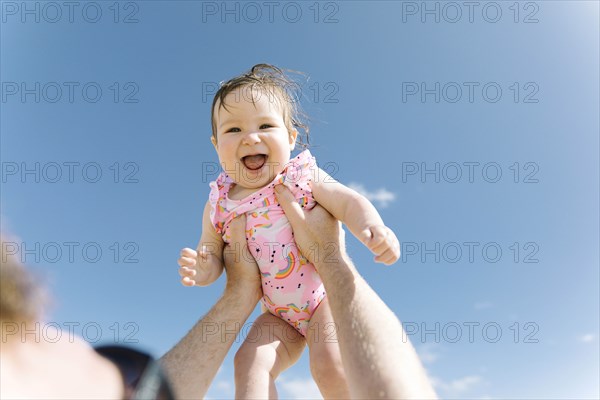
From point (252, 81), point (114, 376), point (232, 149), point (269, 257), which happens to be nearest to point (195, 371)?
point (269, 257)

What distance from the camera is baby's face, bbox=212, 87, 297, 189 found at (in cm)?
252

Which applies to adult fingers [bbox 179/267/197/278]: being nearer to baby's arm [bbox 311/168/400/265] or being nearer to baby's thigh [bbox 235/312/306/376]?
baby's thigh [bbox 235/312/306/376]

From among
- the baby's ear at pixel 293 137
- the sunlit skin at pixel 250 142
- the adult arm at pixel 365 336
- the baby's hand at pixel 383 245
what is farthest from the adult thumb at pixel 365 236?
the baby's ear at pixel 293 137

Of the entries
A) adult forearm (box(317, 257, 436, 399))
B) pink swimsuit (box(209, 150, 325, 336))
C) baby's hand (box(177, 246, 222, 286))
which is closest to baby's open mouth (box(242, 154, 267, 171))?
pink swimsuit (box(209, 150, 325, 336))

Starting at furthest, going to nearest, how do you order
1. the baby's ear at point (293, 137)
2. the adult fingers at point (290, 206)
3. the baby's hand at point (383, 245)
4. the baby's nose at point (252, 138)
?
the baby's ear at point (293, 137) → the baby's nose at point (252, 138) → the adult fingers at point (290, 206) → the baby's hand at point (383, 245)

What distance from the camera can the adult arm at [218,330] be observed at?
1890 mm

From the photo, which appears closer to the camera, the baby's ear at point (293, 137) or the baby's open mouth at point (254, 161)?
the baby's open mouth at point (254, 161)

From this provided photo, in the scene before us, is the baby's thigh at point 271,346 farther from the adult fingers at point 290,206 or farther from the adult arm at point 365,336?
the adult fingers at point 290,206

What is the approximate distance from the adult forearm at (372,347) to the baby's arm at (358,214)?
154 millimetres

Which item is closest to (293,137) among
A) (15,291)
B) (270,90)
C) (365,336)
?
(270,90)

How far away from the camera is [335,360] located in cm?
210

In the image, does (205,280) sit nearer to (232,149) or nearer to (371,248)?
(232,149)

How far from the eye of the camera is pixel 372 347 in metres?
1.48

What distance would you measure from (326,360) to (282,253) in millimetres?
551
